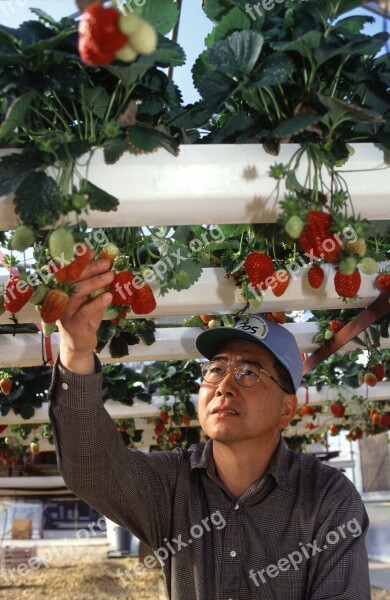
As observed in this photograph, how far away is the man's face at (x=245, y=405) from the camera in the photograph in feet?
6.89

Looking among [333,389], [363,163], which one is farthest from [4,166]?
[333,389]

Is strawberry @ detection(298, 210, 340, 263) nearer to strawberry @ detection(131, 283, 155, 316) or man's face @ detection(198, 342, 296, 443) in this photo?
man's face @ detection(198, 342, 296, 443)

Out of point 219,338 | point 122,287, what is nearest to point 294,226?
point 122,287

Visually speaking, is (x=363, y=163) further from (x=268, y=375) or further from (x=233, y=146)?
(x=268, y=375)

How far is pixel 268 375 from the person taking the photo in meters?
2.26

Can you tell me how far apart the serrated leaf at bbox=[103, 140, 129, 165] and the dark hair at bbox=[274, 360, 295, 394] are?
0.89 metres

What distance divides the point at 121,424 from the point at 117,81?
593 cm

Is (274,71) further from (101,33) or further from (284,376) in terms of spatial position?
(284,376)

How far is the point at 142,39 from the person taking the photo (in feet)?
3.68

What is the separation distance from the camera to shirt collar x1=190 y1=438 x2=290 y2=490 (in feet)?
6.91

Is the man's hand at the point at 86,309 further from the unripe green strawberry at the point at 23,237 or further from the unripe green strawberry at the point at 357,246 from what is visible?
the unripe green strawberry at the point at 357,246

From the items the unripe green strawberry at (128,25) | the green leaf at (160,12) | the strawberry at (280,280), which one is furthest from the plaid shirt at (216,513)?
the unripe green strawberry at (128,25)

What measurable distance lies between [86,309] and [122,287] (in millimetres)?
459

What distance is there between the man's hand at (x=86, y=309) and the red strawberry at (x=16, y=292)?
0.58 meters
